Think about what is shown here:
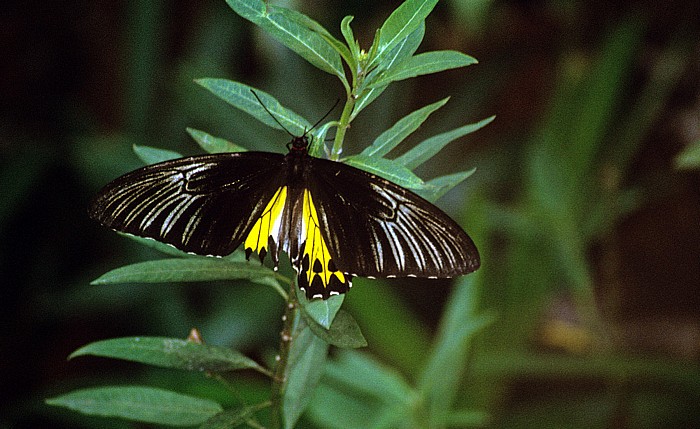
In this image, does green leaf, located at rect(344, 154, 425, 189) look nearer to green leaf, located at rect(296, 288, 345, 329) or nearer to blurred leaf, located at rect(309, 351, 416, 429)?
green leaf, located at rect(296, 288, 345, 329)

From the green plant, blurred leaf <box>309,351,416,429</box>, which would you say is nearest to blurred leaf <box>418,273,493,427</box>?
blurred leaf <box>309,351,416,429</box>

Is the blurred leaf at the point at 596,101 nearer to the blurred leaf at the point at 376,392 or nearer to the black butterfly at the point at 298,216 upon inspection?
the blurred leaf at the point at 376,392

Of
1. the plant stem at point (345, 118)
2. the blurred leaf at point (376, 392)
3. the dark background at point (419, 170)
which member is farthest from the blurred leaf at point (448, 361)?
the plant stem at point (345, 118)

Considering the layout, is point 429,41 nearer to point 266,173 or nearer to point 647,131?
point 647,131

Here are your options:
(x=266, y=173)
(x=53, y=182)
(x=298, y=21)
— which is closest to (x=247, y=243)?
(x=266, y=173)

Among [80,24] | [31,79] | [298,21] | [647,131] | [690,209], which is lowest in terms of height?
[298,21]

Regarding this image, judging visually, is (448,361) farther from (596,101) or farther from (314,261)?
(596,101)

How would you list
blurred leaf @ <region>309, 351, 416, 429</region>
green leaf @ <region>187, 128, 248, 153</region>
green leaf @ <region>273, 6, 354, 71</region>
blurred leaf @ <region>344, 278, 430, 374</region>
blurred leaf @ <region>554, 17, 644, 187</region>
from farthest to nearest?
1. blurred leaf @ <region>554, 17, 644, 187</region>
2. blurred leaf @ <region>344, 278, 430, 374</region>
3. blurred leaf @ <region>309, 351, 416, 429</region>
4. green leaf @ <region>187, 128, 248, 153</region>
5. green leaf @ <region>273, 6, 354, 71</region>
